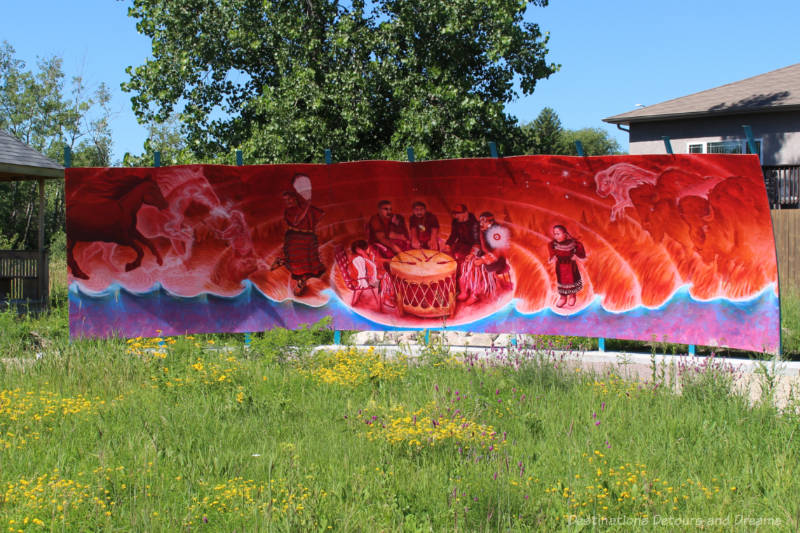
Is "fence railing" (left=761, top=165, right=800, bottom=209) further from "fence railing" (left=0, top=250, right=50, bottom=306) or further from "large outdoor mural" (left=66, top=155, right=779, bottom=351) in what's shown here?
"fence railing" (left=0, top=250, right=50, bottom=306)

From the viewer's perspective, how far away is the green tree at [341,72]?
19469 millimetres

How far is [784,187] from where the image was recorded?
2088 cm

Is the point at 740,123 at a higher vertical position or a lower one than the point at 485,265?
higher

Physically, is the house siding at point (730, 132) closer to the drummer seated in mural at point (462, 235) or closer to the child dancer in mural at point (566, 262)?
the child dancer in mural at point (566, 262)

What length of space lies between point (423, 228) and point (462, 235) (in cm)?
59

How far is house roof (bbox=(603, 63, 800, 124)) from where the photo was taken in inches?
904

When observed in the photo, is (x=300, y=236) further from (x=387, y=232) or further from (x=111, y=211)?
(x=111, y=211)

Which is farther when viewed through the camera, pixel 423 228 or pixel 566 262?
pixel 423 228

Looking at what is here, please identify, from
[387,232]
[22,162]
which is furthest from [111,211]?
[22,162]

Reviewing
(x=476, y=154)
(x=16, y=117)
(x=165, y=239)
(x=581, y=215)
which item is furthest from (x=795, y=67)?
(x=16, y=117)

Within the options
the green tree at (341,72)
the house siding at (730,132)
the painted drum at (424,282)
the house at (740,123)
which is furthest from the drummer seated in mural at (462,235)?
the house siding at (730,132)

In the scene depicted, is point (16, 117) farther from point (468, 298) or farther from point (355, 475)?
point (355, 475)

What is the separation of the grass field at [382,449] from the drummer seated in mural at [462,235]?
2896mm

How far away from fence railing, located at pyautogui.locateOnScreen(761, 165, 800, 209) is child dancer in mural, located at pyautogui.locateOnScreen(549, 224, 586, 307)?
1286 cm
